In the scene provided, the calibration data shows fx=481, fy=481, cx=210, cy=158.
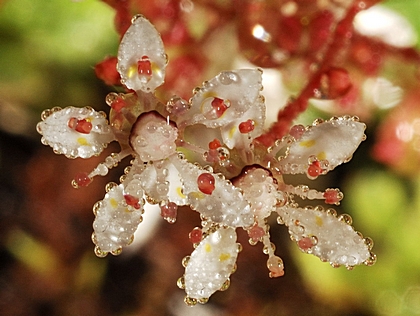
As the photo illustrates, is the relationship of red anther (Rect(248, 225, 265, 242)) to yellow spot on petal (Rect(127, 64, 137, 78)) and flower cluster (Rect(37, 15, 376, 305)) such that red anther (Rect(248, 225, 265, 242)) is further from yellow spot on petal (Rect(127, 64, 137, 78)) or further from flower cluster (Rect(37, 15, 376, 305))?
yellow spot on petal (Rect(127, 64, 137, 78))

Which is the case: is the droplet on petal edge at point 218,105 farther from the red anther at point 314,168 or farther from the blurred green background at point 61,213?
the blurred green background at point 61,213

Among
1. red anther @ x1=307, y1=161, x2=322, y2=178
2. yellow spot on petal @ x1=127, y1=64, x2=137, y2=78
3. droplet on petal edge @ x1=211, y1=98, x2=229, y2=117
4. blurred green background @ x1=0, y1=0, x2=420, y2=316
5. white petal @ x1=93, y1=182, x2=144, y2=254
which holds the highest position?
yellow spot on petal @ x1=127, y1=64, x2=137, y2=78

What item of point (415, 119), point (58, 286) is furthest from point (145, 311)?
point (415, 119)

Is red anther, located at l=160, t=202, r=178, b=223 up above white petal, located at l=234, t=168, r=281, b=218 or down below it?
below

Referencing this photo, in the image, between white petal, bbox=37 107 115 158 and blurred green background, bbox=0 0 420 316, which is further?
blurred green background, bbox=0 0 420 316

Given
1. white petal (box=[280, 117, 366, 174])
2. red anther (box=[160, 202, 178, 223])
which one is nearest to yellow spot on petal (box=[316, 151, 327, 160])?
white petal (box=[280, 117, 366, 174])

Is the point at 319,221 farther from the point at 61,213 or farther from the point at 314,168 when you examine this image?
the point at 61,213
